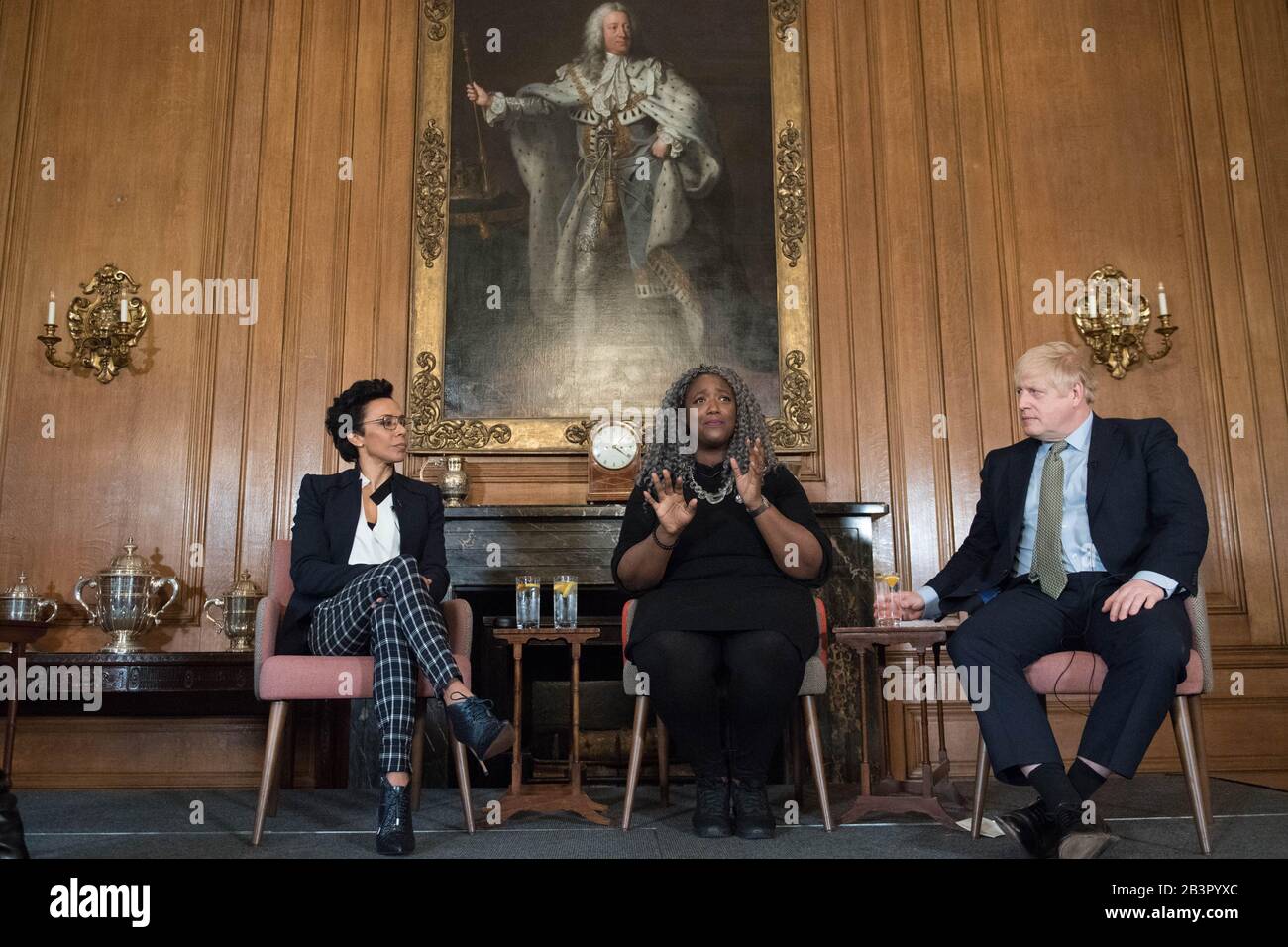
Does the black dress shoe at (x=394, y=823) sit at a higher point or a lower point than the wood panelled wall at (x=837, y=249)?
lower

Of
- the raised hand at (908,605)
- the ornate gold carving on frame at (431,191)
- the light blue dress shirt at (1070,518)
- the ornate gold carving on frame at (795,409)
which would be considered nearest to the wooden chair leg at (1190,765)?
the light blue dress shirt at (1070,518)

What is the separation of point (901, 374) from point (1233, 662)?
169 centimetres

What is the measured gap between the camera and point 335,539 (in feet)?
10.5

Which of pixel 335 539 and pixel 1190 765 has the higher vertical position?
pixel 335 539

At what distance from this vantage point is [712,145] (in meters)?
4.61

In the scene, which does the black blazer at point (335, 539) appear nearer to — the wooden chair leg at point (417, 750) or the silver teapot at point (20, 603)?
the wooden chair leg at point (417, 750)

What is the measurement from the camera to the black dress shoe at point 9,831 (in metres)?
1.92

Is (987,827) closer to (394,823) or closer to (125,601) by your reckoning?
(394,823)

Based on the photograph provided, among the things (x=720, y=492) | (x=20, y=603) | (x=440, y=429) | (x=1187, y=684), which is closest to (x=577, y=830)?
(x=720, y=492)

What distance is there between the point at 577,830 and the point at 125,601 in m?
2.14

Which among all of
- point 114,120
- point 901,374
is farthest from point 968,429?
point 114,120

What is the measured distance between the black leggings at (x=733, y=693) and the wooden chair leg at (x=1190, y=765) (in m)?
0.88

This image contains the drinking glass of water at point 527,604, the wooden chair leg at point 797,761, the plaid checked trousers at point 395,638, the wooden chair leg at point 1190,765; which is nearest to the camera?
the wooden chair leg at point 1190,765
